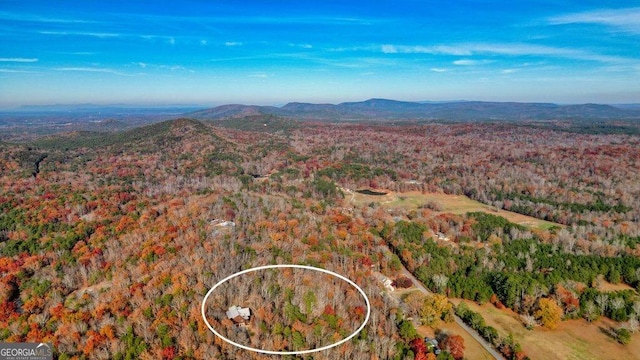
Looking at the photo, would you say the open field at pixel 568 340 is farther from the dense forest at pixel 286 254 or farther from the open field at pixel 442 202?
the open field at pixel 442 202

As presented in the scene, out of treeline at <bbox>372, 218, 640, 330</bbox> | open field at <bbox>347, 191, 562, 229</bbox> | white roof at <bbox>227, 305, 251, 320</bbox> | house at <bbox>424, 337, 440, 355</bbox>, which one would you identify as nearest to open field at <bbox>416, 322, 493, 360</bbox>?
house at <bbox>424, 337, 440, 355</bbox>

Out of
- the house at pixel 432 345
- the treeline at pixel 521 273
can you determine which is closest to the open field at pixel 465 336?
the house at pixel 432 345

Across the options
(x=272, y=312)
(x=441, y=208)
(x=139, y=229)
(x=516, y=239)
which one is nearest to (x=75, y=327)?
(x=272, y=312)

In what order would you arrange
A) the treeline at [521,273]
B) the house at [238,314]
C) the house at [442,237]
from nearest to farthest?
1. the house at [238,314]
2. the treeline at [521,273]
3. the house at [442,237]

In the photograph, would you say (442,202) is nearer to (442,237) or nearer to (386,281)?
(442,237)

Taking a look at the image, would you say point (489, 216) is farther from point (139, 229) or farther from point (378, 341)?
point (139, 229)

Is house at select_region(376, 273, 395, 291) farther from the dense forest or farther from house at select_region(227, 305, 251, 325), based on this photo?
house at select_region(227, 305, 251, 325)

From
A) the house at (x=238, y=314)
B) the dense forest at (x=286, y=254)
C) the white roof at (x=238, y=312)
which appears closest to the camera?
the dense forest at (x=286, y=254)
